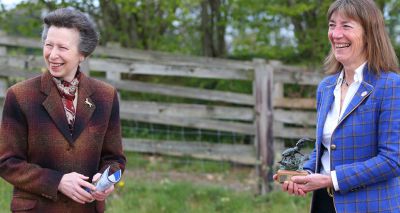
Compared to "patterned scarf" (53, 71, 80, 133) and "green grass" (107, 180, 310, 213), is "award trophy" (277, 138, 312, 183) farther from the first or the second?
"green grass" (107, 180, 310, 213)

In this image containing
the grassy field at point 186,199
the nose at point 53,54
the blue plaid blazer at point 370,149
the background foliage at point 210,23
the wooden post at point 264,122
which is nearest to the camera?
the blue plaid blazer at point 370,149

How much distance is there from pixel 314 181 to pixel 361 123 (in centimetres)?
34

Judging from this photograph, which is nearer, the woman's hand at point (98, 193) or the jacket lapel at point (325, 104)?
the woman's hand at point (98, 193)

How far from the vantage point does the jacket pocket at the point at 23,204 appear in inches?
113

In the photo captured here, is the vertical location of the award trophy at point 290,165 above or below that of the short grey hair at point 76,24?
below

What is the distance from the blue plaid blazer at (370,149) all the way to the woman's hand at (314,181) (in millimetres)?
61

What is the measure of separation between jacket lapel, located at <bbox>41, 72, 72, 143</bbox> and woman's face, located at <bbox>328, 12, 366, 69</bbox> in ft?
4.32

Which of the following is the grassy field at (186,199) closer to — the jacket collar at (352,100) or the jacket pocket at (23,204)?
the jacket pocket at (23,204)

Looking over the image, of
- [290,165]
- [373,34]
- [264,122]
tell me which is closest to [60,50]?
[290,165]

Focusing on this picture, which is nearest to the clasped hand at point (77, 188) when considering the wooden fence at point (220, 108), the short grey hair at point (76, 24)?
the short grey hair at point (76, 24)

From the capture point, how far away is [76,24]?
296cm

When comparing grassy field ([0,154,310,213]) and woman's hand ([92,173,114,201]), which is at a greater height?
woman's hand ([92,173,114,201])

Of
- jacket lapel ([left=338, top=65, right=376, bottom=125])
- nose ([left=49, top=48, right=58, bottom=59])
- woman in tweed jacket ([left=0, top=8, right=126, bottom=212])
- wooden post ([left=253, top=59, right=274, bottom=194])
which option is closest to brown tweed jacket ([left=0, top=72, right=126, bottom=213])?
woman in tweed jacket ([left=0, top=8, right=126, bottom=212])

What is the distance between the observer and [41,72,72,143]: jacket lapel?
114 inches
